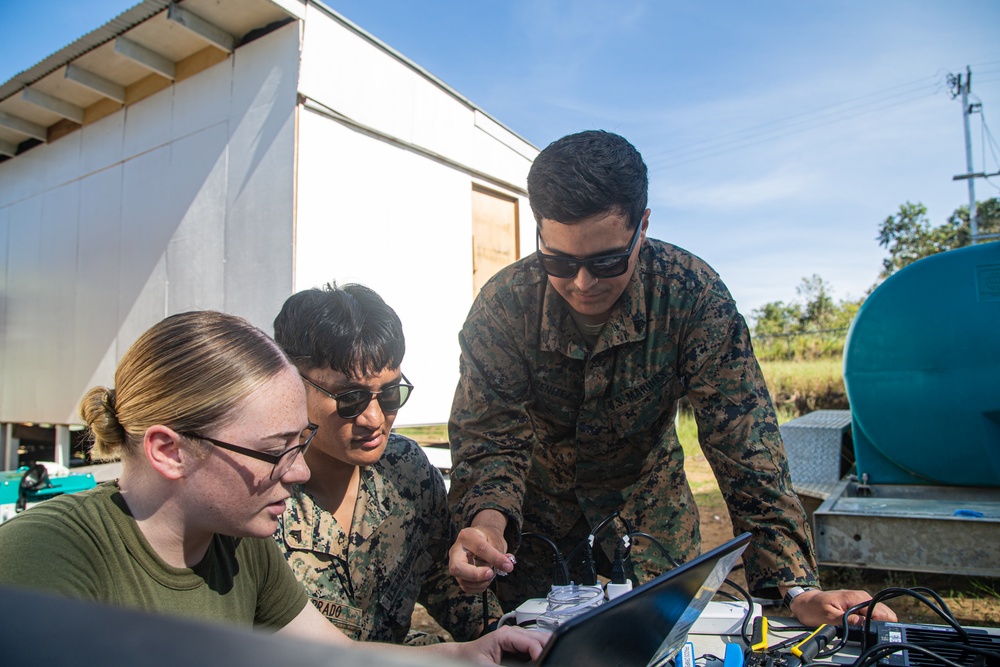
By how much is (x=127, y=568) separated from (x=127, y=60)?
6.47 metres

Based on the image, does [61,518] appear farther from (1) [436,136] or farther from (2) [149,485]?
(1) [436,136]

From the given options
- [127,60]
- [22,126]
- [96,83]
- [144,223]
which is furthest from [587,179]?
[22,126]

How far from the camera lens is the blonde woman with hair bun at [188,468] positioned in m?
1.23

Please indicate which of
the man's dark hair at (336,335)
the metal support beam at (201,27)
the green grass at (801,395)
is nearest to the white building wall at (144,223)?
the metal support beam at (201,27)

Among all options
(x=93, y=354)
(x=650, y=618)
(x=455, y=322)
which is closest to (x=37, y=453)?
(x=93, y=354)

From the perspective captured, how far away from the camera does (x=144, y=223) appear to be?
650 cm

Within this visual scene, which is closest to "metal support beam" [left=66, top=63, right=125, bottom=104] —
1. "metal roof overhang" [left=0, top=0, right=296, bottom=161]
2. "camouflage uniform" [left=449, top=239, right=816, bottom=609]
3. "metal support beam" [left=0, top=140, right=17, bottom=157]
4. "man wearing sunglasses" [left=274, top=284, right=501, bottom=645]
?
"metal roof overhang" [left=0, top=0, right=296, bottom=161]

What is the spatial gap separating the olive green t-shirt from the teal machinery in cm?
274

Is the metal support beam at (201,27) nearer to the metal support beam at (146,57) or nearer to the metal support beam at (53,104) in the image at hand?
the metal support beam at (146,57)

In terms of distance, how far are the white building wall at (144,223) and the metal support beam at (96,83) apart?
21 centimetres

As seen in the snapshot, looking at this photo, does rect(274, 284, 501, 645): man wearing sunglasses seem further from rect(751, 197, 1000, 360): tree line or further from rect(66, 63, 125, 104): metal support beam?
rect(751, 197, 1000, 360): tree line

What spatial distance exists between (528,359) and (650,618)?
137 centimetres

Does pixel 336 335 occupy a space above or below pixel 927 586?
above

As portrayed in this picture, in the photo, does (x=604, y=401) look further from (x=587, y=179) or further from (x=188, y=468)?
(x=188, y=468)
